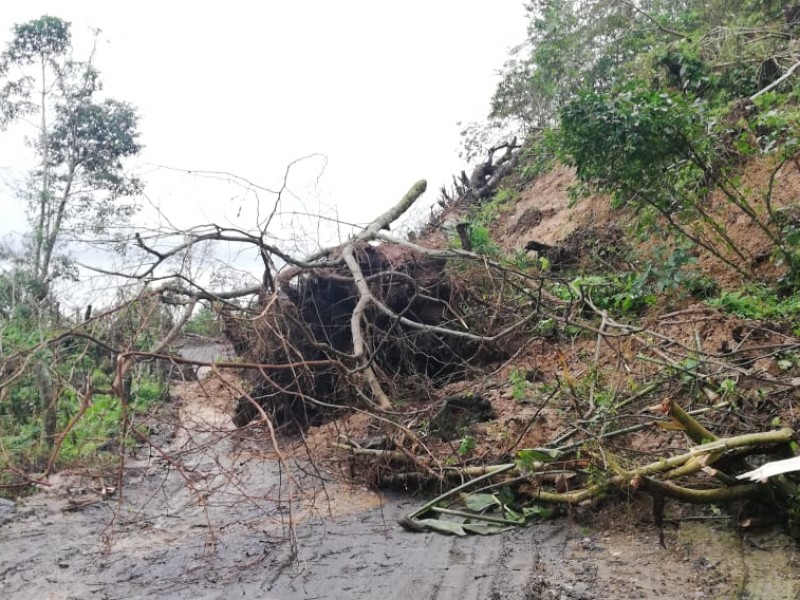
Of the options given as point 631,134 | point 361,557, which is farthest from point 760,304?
point 361,557

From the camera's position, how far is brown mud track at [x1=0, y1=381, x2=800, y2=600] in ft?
10.3

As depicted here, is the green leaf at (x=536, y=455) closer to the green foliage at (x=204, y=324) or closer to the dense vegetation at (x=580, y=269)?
the dense vegetation at (x=580, y=269)

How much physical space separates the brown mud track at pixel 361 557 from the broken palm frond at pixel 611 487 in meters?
0.13

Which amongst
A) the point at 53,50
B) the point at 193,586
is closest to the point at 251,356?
the point at 193,586

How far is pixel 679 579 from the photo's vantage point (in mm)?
3088

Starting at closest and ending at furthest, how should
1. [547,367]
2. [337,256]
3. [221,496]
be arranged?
[221,496] < [547,367] < [337,256]

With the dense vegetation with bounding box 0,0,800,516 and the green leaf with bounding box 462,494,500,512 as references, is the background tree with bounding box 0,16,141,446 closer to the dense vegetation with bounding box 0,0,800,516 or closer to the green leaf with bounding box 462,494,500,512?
the dense vegetation with bounding box 0,0,800,516

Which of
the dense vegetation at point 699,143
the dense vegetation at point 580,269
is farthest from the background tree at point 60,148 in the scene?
the dense vegetation at point 699,143

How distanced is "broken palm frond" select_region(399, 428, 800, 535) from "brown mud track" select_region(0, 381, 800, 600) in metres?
0.13

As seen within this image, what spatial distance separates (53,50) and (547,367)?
500 inches

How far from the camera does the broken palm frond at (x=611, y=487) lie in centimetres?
326

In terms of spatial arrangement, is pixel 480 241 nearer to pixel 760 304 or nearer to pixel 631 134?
pixel 631 134

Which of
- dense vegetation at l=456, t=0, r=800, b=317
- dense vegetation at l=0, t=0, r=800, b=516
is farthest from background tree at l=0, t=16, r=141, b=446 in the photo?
dense vegetation at l=456, t=0, r=800, b=317

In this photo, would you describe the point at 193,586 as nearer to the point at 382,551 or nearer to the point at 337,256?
the point at 382,551
